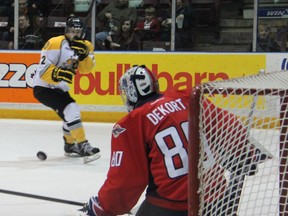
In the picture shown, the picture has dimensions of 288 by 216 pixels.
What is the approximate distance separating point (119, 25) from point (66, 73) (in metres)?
3.36

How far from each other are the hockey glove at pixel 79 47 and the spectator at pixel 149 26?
9.39ft

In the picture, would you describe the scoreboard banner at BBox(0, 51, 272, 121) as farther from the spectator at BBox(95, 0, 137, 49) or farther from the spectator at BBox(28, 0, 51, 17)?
the spectator at BBox(28, 0, 51, 17)

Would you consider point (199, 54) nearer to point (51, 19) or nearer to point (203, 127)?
point (51, 19)

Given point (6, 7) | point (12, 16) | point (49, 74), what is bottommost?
point (49, 74)

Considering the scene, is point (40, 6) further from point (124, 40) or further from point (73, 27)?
point (73, 27)

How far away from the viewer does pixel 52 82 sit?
535 cm

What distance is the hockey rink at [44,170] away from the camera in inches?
144

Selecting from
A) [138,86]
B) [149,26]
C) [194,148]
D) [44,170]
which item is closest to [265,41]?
[149,26]

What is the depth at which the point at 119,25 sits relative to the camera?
840 centimetres

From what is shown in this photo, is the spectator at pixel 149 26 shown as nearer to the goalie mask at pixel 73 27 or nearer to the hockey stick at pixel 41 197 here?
the goalie mask at pixel 73 27

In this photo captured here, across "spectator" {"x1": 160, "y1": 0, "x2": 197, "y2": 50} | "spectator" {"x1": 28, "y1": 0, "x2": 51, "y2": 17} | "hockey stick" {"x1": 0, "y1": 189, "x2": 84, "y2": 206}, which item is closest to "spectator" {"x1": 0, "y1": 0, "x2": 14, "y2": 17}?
"spectator" {"x1": 28, "y1": 0, "x2": 51, "y2": 17}

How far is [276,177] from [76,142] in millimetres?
3632

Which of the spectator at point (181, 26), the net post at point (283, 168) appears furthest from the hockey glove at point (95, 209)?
the spectator at point (181, 26)

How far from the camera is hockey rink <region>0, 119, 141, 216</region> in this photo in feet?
12.0
